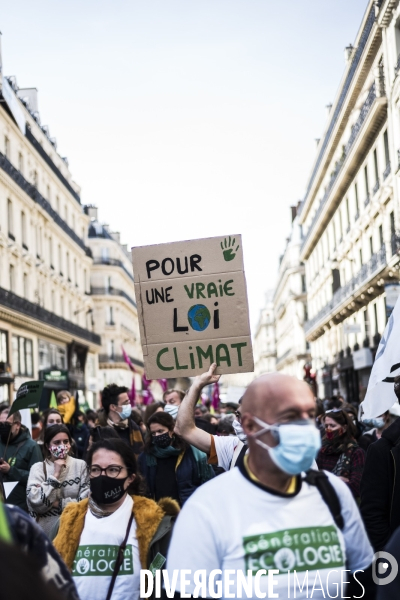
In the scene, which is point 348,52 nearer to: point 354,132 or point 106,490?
point 354,132

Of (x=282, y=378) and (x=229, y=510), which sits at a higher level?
(x=282, y=378)

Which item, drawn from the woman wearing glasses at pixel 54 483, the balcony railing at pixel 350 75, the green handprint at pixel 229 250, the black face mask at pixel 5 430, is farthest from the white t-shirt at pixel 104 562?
the balcony railing at pixel 350 75

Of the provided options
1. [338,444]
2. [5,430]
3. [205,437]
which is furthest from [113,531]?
[5,430]

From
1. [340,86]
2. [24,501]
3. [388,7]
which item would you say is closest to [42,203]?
[340,86]

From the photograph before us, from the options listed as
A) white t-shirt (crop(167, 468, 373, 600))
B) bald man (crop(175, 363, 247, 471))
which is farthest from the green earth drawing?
white t-shirt (crop(167, 468, 373, 600))

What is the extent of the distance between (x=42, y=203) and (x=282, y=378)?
126 feet

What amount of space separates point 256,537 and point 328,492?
→ 1.11ft

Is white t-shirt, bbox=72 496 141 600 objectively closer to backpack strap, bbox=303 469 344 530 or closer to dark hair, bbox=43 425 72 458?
backpack strap, bbox=303 469 344 530

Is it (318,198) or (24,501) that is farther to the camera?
(318,198)

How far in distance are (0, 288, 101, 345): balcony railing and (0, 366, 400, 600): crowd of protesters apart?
2505cm

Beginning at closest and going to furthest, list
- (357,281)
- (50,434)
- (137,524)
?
(137,524) → (50,434) → (357,281)

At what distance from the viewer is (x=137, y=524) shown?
13.7 feet

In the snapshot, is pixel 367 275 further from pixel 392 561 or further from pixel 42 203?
pixel 392 561

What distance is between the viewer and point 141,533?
13.5 ft
